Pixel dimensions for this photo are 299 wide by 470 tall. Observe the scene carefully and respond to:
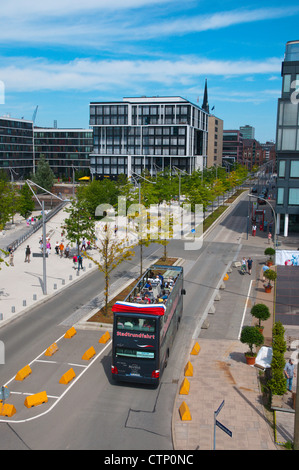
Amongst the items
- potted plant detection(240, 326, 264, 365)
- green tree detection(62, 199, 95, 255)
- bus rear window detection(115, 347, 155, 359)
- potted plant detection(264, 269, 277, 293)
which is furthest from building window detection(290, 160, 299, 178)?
bus rear window detection(115, 347, 155, 359)

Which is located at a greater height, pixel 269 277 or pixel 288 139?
pixel 288 139

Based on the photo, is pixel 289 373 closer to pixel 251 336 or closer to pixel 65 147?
pixel 251 336

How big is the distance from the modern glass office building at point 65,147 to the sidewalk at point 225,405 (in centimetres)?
13144

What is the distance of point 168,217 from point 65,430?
93.3 feet

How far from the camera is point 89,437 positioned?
1645 cm

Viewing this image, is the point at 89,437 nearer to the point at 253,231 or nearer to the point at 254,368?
the point at 254,368

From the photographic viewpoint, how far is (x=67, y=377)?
20.6 m

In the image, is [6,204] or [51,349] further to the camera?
[6,204]

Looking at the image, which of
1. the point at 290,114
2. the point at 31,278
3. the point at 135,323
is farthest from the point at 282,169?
the point at 135,323

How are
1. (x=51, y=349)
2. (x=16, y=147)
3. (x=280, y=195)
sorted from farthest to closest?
(x=16, y=147) → (x=280, y=195) → (x=51, y=349)

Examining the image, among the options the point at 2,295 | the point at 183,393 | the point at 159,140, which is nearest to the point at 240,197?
the point at 159,140

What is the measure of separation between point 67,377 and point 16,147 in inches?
4992

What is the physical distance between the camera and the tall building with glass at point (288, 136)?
55.2 metres

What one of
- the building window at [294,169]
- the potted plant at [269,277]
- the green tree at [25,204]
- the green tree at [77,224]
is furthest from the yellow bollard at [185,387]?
the green tree at [25,204]
